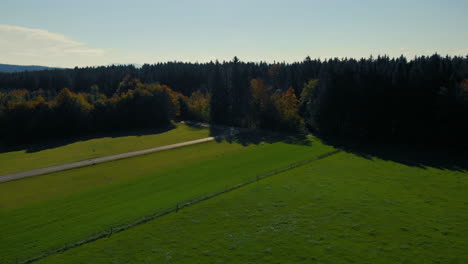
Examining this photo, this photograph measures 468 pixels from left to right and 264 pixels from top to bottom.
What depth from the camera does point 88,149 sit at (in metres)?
68.7

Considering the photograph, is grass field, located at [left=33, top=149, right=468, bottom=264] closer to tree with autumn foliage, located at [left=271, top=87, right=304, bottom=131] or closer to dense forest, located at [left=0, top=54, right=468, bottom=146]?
dense forest, located at [left=0, top=54, right=468, bottom=146]

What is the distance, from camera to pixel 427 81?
6838cm

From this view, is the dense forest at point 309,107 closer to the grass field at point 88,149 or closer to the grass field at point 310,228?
the grass field at point 88,149

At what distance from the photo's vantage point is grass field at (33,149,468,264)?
25812 mm

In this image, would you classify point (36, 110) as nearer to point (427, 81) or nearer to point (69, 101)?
point (69, 101)

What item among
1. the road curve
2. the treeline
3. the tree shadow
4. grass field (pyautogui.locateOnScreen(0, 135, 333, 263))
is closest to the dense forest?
the treeline

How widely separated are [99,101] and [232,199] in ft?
232

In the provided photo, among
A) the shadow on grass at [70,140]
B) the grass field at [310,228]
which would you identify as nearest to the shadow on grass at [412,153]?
the grass field at [310,228]

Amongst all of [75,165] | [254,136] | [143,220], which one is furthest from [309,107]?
[143,220]

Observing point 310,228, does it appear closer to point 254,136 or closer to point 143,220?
point 143,220

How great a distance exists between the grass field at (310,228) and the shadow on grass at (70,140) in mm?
53951

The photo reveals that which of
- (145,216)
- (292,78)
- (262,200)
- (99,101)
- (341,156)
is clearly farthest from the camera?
(292,78)

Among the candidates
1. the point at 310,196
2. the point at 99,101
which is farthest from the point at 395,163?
the point at 99,101

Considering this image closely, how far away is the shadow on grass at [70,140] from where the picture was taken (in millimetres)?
74438
